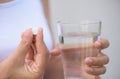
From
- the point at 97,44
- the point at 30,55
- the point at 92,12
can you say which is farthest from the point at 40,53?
the point at 92,12

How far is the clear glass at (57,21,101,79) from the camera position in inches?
18.6

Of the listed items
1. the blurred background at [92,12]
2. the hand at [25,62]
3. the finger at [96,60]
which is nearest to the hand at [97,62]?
the finger at [96,60]

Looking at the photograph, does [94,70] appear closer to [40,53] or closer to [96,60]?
[96,60]

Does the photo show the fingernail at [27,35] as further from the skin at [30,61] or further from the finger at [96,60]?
the finger at [96,60]

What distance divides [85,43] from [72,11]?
0.74 meters

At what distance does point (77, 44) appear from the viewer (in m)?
0.49

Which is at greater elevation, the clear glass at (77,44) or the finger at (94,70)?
the clear glass at (77,44)

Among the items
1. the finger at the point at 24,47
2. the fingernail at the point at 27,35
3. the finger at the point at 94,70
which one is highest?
the fingernail at the point at 27,35

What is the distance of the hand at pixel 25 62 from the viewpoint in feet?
1.48

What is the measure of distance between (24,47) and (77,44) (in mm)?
122

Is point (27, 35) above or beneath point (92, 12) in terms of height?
above

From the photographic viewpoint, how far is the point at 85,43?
1.58 ft

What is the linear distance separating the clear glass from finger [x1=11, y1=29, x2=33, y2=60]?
0.07 metres

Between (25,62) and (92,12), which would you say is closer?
(25,62)
